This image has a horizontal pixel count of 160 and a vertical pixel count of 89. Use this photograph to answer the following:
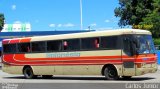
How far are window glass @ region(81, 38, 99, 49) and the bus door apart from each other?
186 cm

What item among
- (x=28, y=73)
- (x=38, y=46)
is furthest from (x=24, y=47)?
(x=28, y=73)

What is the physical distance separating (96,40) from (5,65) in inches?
333

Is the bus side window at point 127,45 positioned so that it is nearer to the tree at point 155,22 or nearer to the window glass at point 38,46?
the window glass at point 38,46

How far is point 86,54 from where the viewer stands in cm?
2606

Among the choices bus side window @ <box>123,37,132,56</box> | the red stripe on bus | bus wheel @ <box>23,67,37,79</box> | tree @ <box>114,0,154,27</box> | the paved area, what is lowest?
the paved area

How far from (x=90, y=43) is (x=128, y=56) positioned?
260 cm

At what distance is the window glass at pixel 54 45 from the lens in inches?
1093

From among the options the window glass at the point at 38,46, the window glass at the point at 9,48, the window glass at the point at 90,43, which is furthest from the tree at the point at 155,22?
the window glass at the point at 90,43

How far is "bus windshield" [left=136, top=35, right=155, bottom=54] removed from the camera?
79.4 ft

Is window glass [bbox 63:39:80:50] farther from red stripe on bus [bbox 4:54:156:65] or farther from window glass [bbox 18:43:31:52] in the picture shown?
window glass [bbox 18:43:31:52]

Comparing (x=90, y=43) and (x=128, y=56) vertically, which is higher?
(x=90, y=43)

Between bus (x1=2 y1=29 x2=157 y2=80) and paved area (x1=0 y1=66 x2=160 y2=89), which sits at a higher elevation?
bus (x1=2 y1=29 x2=157 y2=80)

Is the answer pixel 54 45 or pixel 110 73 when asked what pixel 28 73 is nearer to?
pixel 54 45

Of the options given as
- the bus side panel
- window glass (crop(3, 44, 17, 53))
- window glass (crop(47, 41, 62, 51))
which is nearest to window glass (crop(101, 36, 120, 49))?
window glass (crop(47, 41, 62, 51))
